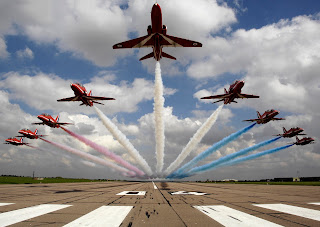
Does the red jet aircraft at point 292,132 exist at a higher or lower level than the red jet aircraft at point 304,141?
higher

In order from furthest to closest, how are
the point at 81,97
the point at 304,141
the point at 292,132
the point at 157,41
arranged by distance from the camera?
the point at 304,141
the point at 292,132
the point at 81,97
the point at 157,41

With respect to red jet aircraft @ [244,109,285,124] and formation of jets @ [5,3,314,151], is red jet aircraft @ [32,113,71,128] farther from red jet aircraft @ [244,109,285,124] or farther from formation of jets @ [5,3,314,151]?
red jet aircraft @ [244,109,285,124]

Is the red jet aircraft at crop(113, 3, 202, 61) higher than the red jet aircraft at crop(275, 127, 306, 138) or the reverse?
higher

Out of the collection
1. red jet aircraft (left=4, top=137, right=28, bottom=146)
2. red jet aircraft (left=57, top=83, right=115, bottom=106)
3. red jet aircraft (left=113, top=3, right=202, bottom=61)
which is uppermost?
red jet aircraft (left=113, top=3, right=202, bottom=61)

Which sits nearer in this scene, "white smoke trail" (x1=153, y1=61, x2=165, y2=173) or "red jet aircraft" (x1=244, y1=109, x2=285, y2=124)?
"white smoke trail" (x1=153, y1=61, x2=165, y2=173)

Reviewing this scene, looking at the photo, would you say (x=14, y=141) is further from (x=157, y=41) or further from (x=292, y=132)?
(x=292, y=132)

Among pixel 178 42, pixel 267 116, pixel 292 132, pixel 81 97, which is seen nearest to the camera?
pixel 178 42

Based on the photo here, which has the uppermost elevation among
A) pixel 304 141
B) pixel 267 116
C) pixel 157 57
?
pixel 157 57

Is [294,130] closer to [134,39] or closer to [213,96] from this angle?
[213,96]

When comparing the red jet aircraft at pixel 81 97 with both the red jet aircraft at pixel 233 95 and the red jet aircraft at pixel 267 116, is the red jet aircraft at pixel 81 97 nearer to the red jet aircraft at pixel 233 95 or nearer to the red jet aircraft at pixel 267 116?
the red jet aircraft at pixel 233 95

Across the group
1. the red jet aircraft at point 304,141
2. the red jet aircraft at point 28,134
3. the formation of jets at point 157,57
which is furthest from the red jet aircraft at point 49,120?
the red jet aircraft at point 304,141

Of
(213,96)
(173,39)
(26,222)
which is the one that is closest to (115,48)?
(173,39)

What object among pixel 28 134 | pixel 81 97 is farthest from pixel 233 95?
pixel 28 134

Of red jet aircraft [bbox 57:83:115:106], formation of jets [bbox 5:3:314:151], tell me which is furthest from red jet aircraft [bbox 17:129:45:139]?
red jet aircraft [bbox 57:83:115:106]
